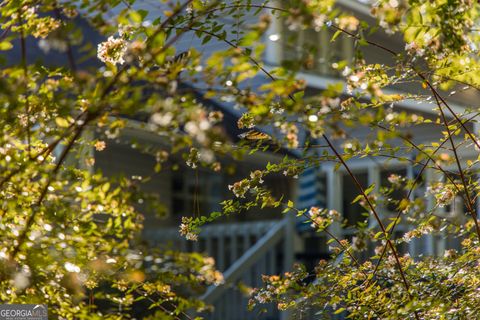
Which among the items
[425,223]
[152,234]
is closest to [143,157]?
[152,234]

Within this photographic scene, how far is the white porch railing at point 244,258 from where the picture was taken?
8.62 meters

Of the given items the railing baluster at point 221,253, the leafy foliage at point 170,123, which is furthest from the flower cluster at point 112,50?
the railing baluster at point 221,253

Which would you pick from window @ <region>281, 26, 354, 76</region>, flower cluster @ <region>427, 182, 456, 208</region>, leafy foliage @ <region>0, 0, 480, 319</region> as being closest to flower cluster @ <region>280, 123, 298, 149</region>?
leafy foliage @ <region>0, 0, 480, 319</region>

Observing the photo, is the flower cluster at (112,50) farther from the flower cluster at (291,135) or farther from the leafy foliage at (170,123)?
the flower cluster at (291,135)

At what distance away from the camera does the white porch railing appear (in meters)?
8.62

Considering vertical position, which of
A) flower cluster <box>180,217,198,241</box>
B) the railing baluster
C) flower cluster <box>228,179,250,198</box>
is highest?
the railing baluster

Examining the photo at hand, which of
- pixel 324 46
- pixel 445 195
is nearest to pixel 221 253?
pixel 324 46

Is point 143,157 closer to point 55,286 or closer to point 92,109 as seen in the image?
point 55,286

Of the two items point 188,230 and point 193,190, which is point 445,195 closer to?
point 188,230

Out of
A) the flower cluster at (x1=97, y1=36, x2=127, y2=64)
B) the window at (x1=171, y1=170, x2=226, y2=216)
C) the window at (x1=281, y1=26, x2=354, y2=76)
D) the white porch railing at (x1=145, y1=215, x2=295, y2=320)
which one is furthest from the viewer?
the window at (x1=171, y1=170, x2=226, y2=216)

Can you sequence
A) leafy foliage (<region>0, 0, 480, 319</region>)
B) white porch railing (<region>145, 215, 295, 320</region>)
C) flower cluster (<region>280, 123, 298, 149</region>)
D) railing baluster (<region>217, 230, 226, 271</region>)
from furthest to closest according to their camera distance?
1. railing baluster (<region>217, 230, 226, 271</region>)
2. white porch railing (<region>145, 215, 295, 320</region>)
3. flower cluster (<region>280, 123, 298, 149</region>)
4. leafy foliage (<region>0, 0, 480, 319</region>)

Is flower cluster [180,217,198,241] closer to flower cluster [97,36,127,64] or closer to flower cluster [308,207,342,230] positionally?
flower cluster [308,207,342,230]

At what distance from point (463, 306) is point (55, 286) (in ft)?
5.45

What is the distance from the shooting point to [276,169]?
386 cm
